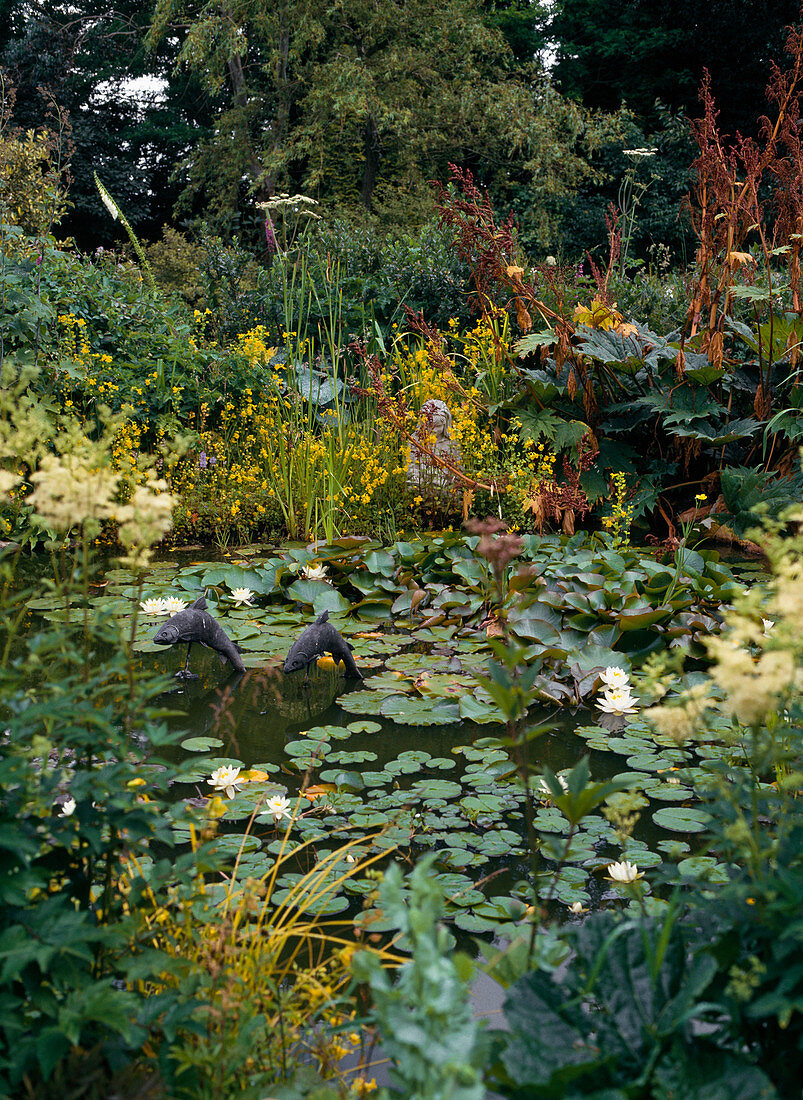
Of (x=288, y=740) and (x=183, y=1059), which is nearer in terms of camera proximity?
(x=183, y=1059)

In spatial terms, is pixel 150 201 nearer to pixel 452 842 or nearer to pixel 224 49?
pixel 224 49

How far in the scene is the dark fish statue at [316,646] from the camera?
278 cm

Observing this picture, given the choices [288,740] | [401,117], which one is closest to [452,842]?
[288,740]

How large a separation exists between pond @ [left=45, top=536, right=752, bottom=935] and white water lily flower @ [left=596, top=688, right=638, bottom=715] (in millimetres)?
47

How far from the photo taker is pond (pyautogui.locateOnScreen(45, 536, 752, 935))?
5.92 feet

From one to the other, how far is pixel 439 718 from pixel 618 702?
55cm

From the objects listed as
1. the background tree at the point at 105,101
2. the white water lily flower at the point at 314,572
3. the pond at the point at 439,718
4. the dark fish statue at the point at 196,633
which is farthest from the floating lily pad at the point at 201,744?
the background tree at the point at 105,101

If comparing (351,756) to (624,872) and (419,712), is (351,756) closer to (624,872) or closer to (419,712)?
(419,712)

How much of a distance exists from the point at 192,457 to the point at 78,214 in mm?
13367

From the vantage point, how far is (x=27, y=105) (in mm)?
15430

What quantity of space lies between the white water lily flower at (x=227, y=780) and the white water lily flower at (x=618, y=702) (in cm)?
113

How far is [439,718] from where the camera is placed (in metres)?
2.58

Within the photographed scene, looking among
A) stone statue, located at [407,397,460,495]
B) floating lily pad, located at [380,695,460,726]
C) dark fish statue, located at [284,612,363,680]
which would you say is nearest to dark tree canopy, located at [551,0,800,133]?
stone statue, located at [407,397,460,495]

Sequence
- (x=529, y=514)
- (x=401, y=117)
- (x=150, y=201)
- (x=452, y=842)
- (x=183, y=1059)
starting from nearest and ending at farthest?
1. (x=183, y=1059)
2. (x=452, y=842)
3. (x=529, y=514)
4. (x=401, y=117)
5. (x=150, y=201)
